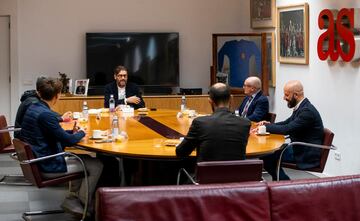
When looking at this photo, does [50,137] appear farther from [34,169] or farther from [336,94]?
[336,94]

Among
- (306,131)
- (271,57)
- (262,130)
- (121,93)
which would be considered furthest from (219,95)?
(271,57)

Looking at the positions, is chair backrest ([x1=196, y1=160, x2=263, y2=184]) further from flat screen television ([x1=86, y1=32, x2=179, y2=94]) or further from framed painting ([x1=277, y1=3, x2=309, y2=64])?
flat screen television ([x1=86, y1=32, x2=179, y2=94])

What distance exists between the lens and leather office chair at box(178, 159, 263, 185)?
4.00 metres

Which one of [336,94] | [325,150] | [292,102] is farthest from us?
[336,94]

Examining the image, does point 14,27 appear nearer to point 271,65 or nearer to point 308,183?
point 271,65

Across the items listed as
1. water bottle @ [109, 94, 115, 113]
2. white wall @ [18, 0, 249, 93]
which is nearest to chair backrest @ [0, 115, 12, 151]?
water bottle @ [109, 94, 115, 113]

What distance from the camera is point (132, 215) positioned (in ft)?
9.98

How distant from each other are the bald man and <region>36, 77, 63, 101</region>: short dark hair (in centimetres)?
227

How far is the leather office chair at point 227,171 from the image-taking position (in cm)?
400

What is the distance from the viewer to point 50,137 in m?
5.13

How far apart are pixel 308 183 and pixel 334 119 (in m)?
3.90

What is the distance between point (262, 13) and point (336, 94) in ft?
8.96

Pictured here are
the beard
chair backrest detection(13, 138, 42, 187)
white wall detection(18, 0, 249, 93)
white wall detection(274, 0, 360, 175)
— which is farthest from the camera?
white wall detection(18, 0, 249, 93)

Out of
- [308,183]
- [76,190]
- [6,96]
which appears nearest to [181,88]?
[6,96]
